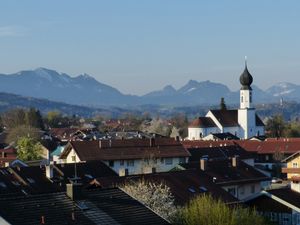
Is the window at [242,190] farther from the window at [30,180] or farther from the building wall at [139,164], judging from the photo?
the window at [30,180]

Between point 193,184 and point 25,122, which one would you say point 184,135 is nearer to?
point 25,122

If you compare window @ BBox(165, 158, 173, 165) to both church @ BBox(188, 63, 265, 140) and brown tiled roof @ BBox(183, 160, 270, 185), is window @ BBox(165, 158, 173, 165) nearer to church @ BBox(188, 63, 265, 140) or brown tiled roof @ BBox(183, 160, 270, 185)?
brown tiled roof @ BBox(183, 160, 270, 185)

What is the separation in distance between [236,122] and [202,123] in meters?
6.78

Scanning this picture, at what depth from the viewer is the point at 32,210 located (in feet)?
86.4

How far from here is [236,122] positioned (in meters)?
122

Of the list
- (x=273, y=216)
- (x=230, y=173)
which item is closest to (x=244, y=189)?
(x=230, y=173)

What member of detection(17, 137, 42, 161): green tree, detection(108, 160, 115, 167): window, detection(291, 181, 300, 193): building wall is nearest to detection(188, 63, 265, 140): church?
detection(17, 137, 42, 161): green tree

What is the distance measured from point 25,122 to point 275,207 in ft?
350

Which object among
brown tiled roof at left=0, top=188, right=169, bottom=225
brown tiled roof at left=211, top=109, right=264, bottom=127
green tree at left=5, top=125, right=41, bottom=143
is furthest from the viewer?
brown tiled roof at left=211, top=109, right=264, bottom=127

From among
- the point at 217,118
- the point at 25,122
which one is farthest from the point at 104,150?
the point at 25,122

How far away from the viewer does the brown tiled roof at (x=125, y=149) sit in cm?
6525

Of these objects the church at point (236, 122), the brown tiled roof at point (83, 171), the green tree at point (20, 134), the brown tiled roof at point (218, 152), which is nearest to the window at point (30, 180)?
the brown tiled roof at point (83, 171)

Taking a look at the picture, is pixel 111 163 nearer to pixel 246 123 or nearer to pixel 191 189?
pixel 191 189

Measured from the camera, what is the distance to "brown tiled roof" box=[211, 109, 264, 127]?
397 feet
